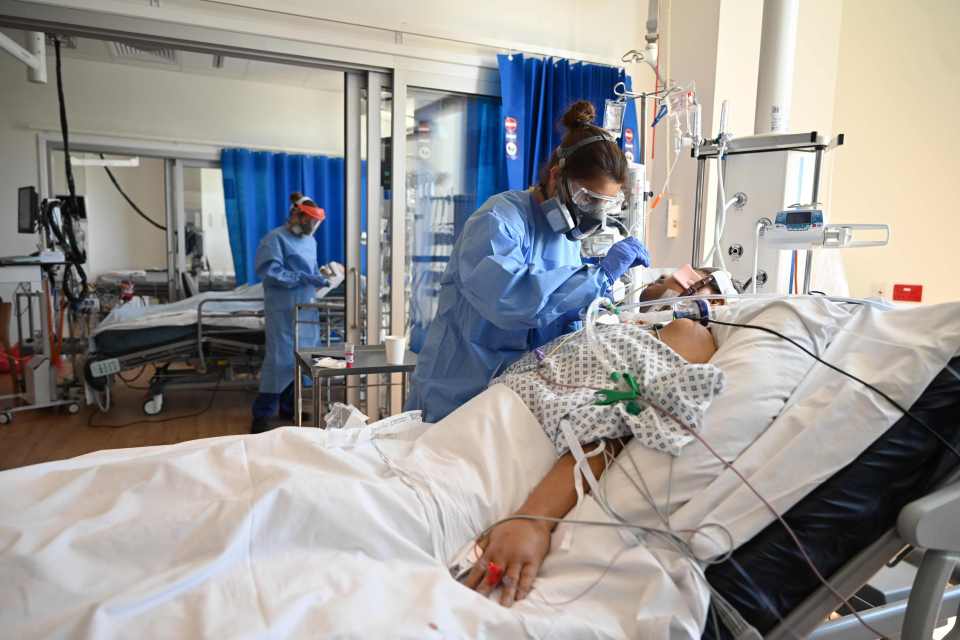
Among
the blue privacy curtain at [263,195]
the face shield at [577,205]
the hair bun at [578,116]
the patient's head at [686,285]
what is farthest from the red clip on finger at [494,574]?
the blue privacy curtain at [263,195]

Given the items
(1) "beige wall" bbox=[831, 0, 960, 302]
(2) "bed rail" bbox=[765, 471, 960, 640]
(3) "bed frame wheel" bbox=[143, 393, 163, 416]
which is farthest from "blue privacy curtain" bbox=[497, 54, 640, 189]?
(3) "bed frame wheel" bbox=[143, 393, 163, 416]

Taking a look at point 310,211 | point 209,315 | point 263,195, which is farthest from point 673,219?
point 263,195

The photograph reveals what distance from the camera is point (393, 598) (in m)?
0.86

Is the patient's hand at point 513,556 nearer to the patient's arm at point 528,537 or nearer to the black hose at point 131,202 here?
the patient's arm at point 528,537

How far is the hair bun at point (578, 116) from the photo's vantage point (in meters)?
1.76

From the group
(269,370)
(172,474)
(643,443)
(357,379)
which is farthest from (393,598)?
(269,370)

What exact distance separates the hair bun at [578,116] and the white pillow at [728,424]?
2.61ft

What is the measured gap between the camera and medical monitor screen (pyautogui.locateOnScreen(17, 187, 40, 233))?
3529mm

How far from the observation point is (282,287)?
387 centimetres

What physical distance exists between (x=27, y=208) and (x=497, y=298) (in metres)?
3.33

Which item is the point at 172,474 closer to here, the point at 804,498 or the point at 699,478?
the point at 699,478

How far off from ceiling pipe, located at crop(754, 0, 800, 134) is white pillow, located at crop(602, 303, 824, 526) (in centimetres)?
168

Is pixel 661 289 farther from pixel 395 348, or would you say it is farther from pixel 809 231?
pixel 395 348

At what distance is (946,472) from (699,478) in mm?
380
